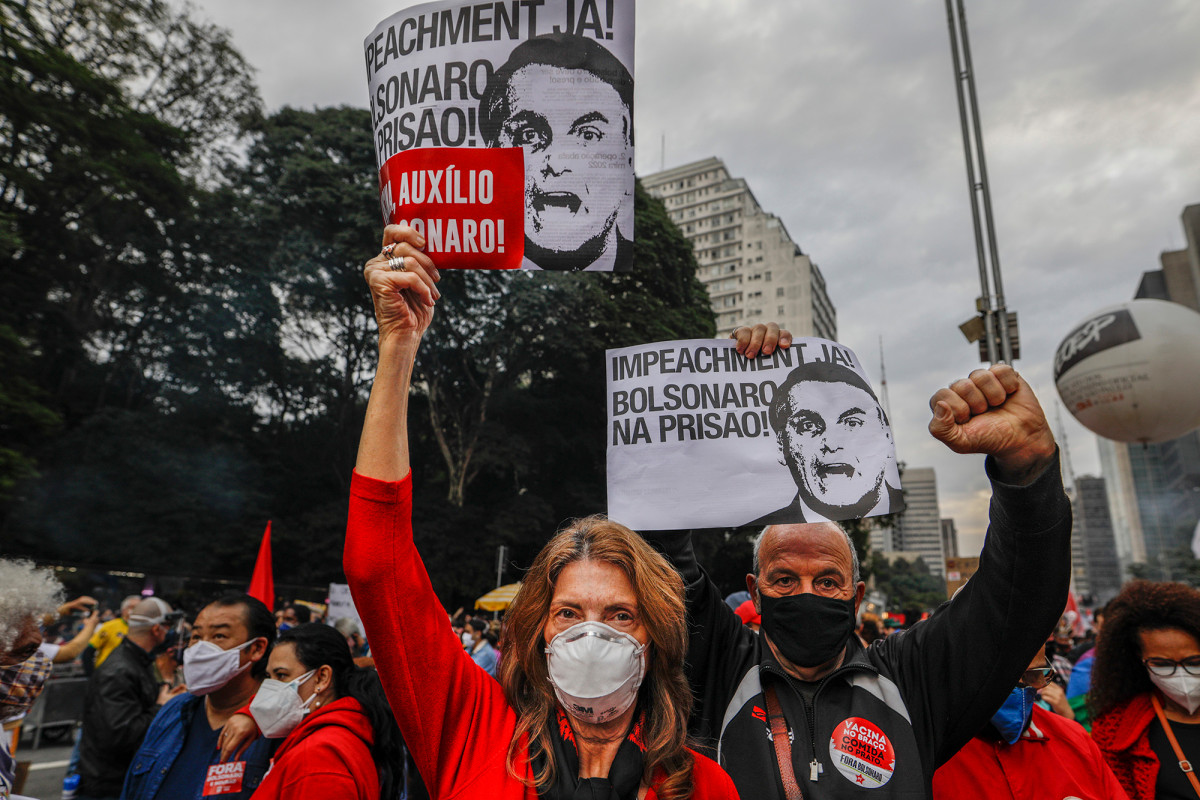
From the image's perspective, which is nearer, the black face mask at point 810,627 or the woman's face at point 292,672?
the black face mask at point 810,627

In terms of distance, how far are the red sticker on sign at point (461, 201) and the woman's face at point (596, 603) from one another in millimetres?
972

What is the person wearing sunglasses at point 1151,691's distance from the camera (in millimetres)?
2871

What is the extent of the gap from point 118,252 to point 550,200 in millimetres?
23707

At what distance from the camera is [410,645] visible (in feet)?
5.14

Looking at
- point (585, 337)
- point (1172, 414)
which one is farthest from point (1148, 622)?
point (585, 337)

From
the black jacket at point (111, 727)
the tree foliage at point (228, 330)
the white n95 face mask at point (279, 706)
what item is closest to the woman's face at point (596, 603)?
the white n95 face mask at point (279, 706)

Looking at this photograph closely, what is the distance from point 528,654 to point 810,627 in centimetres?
86

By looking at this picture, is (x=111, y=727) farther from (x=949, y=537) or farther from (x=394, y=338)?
(x=949, y=537)

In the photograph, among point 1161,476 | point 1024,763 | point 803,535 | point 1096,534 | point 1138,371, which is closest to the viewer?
point 803,535

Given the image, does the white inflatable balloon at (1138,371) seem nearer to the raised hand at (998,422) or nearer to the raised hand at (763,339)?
A: the raised hand at (763,339)

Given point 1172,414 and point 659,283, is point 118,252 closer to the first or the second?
point 659,283

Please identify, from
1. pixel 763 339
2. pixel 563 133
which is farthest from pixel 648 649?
pixel 563 133

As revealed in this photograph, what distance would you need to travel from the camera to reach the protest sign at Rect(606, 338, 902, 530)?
2484 millimetres

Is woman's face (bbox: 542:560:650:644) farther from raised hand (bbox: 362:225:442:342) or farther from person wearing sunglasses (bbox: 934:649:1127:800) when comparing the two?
person wearing sunglasses (bbox: 934:649:1127:800)
